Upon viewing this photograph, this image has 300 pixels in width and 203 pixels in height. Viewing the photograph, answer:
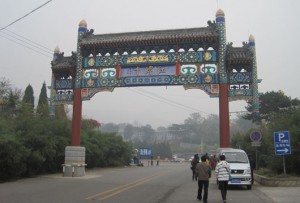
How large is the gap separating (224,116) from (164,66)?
17.4 feet

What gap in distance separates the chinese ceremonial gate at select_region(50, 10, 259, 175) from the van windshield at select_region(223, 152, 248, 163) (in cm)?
471

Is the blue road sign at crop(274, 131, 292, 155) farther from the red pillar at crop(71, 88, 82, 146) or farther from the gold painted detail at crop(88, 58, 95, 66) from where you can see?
the gold painted detail at crop(88, 58, 95, 66)

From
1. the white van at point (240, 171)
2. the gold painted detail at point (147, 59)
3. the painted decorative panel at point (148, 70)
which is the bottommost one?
the white van at point (240, 171)

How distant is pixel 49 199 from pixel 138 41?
15453 millimetres

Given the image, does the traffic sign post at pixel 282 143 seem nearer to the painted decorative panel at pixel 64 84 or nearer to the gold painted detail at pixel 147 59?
the gold painted detail at pixel 147 59

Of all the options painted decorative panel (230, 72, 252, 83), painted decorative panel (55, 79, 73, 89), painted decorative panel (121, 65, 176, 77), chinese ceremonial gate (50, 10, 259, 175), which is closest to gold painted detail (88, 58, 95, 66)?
chinese ceremonial gate (50, 10, 259, 175)

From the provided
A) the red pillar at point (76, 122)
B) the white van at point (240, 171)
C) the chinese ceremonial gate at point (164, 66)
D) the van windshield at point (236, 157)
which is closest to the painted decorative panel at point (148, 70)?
the chinese ceremonial gate at point (164, 66)

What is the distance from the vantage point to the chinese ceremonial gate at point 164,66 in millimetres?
25328

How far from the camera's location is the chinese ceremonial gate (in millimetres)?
25328

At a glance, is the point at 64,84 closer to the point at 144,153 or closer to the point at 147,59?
the point at 147,59

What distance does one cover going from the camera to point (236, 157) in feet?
63.8

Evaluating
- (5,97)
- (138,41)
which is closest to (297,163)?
(138,41)

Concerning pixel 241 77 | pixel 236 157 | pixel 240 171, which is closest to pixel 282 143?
pixel 236 157

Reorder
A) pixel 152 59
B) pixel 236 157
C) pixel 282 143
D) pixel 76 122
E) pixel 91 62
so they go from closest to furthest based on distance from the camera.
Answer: pixel 282 143, pixel 236 157, pixel 152 59, pixel 76 122, pixel 91 62
